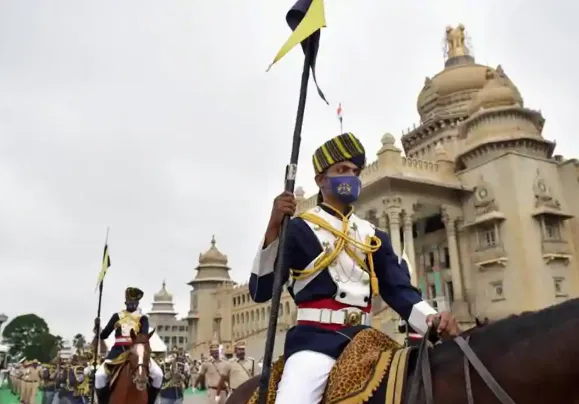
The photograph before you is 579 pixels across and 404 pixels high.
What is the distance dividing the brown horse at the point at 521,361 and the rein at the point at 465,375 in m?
0.03

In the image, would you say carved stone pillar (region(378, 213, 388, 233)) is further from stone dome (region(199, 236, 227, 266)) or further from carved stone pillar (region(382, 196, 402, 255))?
stone dome (region(199, 236, 227, 266))

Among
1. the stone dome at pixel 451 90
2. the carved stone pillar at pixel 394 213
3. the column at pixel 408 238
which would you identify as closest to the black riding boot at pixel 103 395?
the carved stone pillar at pixel 394 213

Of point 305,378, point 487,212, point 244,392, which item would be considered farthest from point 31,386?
point 305,378

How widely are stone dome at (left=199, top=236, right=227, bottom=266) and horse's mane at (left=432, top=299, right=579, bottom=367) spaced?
5814cm

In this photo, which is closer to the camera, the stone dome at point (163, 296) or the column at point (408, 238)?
the column at point (408, 238)

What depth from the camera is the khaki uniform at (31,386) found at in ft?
86.9

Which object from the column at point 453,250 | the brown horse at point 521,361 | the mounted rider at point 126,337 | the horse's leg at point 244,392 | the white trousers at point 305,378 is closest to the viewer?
the brown horse at point 521,361

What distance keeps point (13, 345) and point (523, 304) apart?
87840 millimetres

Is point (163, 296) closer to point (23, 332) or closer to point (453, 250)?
point (23, 332)

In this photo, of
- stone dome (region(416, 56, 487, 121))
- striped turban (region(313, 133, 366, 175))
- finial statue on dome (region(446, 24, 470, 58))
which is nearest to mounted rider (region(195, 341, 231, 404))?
striped turban (region(313, 133, 366, 175))

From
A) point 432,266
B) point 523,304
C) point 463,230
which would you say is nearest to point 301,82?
point 523,304

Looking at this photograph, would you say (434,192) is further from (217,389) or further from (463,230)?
(217,389)

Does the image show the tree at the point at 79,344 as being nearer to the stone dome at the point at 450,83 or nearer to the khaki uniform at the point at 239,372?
the khaki uniform at the point at 239,372

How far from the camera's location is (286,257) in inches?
120
